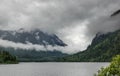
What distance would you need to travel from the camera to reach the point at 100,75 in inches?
1237

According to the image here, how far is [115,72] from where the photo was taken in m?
30.7

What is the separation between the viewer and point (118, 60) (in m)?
30.6

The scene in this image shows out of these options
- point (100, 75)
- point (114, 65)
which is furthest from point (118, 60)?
point (100, 75)

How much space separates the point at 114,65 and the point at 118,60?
2.26ft

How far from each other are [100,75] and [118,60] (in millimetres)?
2635

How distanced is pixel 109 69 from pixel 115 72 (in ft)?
2.36

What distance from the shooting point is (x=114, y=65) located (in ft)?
101

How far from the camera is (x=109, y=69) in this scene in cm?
3073

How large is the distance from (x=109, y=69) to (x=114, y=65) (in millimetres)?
689

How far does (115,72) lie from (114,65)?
77 centimetres

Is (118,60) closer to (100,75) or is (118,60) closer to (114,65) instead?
(114,65)
